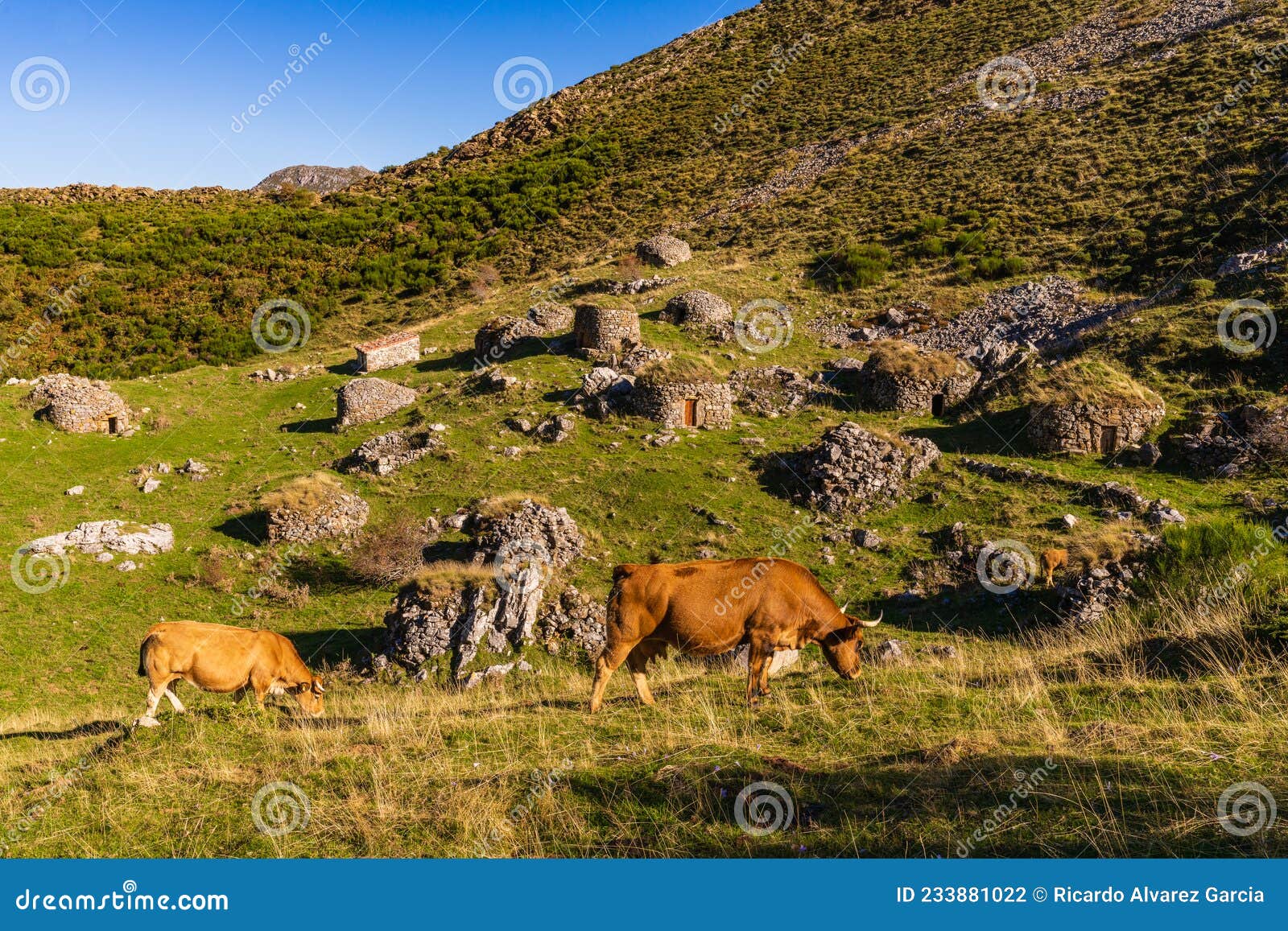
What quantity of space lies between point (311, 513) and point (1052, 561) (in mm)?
16578

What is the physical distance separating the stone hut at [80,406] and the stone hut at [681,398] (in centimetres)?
1684

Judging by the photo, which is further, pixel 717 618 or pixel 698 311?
pixel 698 311

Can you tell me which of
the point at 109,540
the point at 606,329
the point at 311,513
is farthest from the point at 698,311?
the point at 109,540

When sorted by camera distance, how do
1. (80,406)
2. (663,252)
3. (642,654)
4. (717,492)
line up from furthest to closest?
(663,252) < (80,406) < (717,492) < (642,654)

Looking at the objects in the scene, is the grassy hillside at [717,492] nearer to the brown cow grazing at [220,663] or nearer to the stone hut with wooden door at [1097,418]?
the brown cow grazing at [220,663]

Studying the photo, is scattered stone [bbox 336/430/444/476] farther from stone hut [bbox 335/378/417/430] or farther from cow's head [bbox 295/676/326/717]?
cow's head [bbox 295/676/326/717]

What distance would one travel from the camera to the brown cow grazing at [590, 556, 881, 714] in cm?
845

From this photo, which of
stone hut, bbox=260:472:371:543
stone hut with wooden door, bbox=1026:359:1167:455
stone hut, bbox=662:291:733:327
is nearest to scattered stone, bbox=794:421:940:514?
stone hut with wooden door, bbox=1026:359:1167:455

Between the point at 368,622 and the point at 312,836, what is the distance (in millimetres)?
10656

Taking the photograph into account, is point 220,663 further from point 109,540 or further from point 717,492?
point 717,492

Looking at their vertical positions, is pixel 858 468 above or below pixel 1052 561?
above

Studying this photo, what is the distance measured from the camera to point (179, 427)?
2555 cm

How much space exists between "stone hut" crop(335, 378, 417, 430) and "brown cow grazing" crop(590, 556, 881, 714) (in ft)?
61.3

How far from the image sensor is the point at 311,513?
62.3 feet
